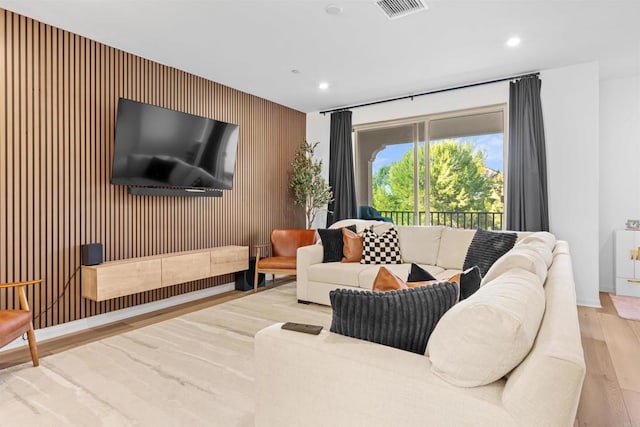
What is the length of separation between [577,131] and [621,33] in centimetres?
105

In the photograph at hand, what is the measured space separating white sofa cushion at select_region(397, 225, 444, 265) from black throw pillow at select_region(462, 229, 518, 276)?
47 cm

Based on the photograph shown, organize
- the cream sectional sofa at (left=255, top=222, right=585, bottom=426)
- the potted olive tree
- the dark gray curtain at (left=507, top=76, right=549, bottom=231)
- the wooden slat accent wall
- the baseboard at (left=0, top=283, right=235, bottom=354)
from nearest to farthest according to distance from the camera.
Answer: the cream sectional sofa at (left=255, top=222, right=585, bottom=426) → the wooden slat accent wall → the baseboard at (left=0, top=283, right=235, bottom=354) → the dark gray curtain at (left=507, top=76, right=549, bottom=231) → the potted olive tree

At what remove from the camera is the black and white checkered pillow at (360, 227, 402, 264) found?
12.8ft

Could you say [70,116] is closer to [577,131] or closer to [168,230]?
[168,230]

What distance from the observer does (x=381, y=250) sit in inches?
154

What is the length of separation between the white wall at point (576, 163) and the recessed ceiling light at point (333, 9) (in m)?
2.75

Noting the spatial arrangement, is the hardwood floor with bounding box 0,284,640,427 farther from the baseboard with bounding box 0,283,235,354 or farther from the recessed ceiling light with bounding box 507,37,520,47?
the recessed ceiling light with bounding box 507,37,520,47

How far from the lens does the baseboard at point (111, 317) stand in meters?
2.97

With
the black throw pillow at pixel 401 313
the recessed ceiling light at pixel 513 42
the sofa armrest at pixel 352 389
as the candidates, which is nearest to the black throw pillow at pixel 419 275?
the black throw pillow at pixel 401 313

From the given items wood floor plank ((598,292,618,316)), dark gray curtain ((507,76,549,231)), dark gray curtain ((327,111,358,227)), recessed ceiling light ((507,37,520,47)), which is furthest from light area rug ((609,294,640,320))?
dark gray curtain ((327,111,358,227))

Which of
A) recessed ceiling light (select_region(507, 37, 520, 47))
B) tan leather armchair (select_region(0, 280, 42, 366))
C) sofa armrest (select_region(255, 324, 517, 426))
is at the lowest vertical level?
Result: tan leather armchair (select_region(0, 280, 42, 366))

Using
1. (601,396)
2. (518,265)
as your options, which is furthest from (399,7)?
(601,396)

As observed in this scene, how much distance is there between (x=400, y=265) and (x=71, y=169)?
324 centimetres

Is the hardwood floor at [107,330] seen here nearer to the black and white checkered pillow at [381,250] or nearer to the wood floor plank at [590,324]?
the black and white checkered pillow at [381,250]
